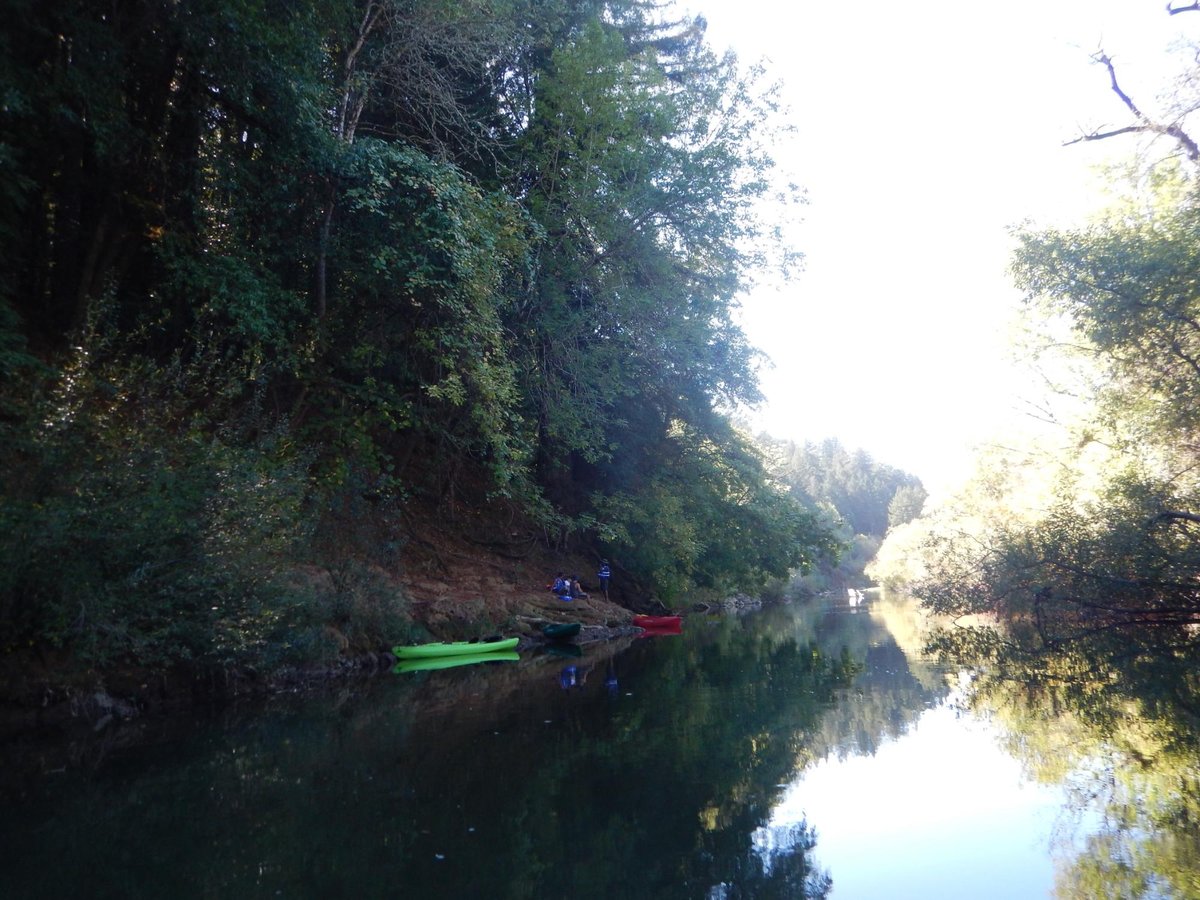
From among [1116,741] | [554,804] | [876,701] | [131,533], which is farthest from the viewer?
[876,701]

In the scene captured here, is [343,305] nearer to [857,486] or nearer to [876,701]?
[876,701]

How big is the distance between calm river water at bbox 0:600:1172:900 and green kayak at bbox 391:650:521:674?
368cm

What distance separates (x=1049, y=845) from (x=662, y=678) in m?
6.99

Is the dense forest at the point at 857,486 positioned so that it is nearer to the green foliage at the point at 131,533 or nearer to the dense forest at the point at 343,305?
the dense forest at the point at 343,305

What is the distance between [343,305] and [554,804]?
11731 millimetres

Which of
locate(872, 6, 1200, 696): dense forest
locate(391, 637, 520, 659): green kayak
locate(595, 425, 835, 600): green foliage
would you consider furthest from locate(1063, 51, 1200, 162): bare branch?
locate(391, 637, 520, 659): green kayak

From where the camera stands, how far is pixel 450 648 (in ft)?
44.7

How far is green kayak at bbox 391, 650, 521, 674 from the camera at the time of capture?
1281cm

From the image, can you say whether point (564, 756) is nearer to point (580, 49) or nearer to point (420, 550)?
point (420, 550)

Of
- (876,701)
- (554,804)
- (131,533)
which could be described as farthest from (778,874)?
(131,533)

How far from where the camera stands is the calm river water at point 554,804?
3920 mm

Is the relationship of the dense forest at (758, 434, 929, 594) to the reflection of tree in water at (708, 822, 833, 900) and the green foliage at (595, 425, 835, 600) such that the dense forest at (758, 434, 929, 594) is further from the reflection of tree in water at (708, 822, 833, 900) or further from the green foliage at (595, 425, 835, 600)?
the reflection of tree in water at (708, 822, 833, 900)

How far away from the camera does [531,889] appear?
12.4 feet

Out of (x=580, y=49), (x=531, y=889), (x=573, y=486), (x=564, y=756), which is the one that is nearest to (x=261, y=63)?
(x=580, y=49)
